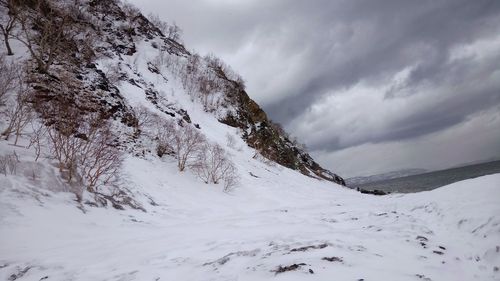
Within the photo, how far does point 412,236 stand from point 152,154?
20.5 metres

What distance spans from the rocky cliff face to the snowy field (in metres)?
7.11

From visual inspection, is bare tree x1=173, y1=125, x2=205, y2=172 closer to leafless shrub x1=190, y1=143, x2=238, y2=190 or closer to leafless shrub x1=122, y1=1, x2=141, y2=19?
leafless shrub x1=190, y1=143, x2=238, y2=190

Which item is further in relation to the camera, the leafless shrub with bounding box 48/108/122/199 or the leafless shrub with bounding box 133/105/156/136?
the leafless shrub with bounding box 133/105/156/136

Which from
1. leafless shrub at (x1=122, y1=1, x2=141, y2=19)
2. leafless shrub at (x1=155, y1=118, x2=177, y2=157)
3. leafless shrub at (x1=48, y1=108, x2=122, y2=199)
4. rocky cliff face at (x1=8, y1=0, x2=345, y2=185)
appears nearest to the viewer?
leafless shrub at (x1=48, y1=108, x2=122, y2=199)

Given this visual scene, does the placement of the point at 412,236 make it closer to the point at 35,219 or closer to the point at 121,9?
the point at 35,219

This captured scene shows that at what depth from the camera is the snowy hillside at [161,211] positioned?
18.0ft

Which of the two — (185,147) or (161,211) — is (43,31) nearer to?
(185,147)

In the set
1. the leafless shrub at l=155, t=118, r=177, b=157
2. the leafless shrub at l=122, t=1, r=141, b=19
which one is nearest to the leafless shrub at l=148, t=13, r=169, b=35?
the leafless shrub at l=122, t=1, r=141, b=19

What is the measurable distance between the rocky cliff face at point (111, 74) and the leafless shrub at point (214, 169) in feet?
20.9

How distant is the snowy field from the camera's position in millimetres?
5039

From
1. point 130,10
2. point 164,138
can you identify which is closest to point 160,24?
point 130,10

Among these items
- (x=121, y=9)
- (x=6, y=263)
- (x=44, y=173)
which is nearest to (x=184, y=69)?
(x=121, y=9)

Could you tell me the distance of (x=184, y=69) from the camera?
5575 cm

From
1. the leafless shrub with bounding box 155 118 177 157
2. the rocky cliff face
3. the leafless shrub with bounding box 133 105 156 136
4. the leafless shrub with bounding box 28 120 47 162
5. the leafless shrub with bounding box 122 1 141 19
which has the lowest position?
the leafless shrub with bounding box 28 120 47 162
